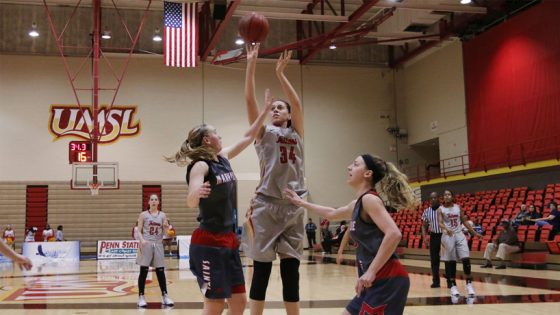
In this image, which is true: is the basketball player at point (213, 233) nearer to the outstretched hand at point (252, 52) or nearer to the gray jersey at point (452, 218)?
the outstretched hand at point (252, 52)

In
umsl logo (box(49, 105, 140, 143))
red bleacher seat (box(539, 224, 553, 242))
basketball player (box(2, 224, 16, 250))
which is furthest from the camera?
umsl logo (box(49, 105, 140, 143))

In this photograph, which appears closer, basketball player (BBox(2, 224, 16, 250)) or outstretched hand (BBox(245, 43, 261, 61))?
outstretched hand (BBox(245, 43, 261, 61))

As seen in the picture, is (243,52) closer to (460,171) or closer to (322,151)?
(322,151)

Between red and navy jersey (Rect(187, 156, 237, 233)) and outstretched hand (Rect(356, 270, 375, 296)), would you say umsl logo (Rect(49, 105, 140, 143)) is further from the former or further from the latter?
outstretched hand (Rect(356, 270, 375, 296))

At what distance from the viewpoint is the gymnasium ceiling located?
22422 millimetres

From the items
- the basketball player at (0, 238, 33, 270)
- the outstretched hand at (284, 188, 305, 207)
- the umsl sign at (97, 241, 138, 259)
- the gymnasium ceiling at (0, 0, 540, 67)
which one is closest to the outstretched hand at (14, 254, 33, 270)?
the basketball player at (0, 238, 33, 270)

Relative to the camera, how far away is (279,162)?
4.22 metres

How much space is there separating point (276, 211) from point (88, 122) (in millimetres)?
22820

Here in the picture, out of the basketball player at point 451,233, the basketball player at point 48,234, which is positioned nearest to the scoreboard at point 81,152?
the basketball player at point 48,234

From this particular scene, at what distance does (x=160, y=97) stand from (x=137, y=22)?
329 cm

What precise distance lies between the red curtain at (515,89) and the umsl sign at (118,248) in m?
13.4

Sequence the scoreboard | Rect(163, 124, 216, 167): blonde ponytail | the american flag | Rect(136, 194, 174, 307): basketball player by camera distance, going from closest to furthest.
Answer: Rect(163, 124, 216, 167): blonde ponytail → Rect(136, 194, 174, 307): basketball player → the american flag → the scoreboard

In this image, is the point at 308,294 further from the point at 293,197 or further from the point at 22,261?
the point at 22,261

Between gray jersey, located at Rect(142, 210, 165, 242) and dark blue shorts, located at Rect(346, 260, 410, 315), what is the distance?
216 inches
